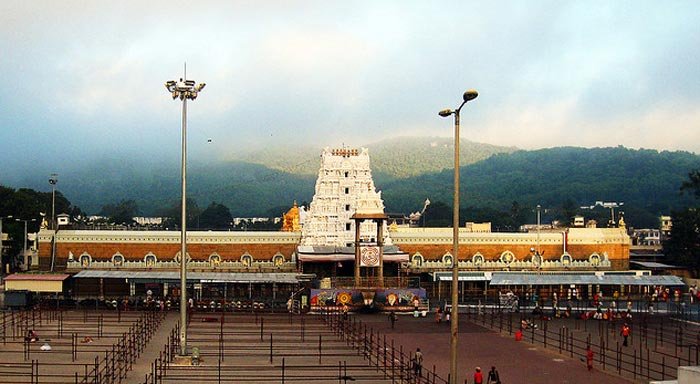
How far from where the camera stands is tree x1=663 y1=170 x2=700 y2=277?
77.5 meters

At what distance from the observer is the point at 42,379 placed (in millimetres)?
27406

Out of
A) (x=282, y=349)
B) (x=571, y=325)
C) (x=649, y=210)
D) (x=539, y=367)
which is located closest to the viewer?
(x=539, y=367)

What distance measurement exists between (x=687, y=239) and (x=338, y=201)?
3285 cm

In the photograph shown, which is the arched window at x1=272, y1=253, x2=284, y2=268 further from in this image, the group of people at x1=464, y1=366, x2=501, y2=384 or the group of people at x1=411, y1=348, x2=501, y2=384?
the group of people at x1=464, y1=366, x2=501, y2=384

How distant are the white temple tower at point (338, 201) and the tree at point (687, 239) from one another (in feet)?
93.0

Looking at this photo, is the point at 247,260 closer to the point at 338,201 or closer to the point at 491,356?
the point at 338,201

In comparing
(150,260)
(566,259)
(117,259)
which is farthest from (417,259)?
(117,259)

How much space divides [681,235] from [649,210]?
412 feet

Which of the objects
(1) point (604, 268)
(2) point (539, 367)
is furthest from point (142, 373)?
(1) point (604, 268)

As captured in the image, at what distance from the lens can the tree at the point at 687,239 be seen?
77.5 m

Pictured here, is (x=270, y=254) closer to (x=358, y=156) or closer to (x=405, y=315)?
(x=358, y=156)

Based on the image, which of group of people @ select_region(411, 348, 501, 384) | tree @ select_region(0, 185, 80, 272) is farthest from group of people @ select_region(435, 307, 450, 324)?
tree @ select_region(0, 185, 80, 272)

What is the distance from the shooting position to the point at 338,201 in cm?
7044

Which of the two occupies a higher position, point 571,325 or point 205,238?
point 205,238
